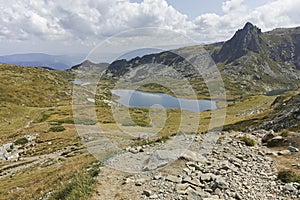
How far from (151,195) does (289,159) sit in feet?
39.6

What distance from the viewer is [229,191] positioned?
12953 millimetres

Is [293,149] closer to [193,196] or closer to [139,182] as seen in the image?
[193,196]

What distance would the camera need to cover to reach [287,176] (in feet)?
49.4

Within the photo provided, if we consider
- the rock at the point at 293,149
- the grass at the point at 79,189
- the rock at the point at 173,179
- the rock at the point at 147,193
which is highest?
the rock at the point at 293,149

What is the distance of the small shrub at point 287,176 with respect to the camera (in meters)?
14.7

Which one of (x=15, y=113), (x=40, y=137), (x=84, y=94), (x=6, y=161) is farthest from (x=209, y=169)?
(x=84, y=94)

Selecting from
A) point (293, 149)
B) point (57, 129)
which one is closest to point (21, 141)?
point (57, 129)

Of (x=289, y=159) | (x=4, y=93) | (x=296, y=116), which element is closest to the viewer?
(x=289, y=159)

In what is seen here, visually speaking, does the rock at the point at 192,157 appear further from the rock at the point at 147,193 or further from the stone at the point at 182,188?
the rock at the point at 147,193

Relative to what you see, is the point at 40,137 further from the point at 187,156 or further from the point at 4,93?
the point at 4,93

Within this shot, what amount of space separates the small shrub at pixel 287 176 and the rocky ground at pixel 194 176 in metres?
0.36

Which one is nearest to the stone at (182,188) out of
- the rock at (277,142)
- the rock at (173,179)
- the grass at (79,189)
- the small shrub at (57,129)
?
the rock at (173,179)

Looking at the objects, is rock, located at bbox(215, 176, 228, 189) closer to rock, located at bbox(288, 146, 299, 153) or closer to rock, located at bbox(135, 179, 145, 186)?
rock, located at bbox(135, 179, 145, 186)

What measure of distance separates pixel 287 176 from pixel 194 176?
5.62 m
